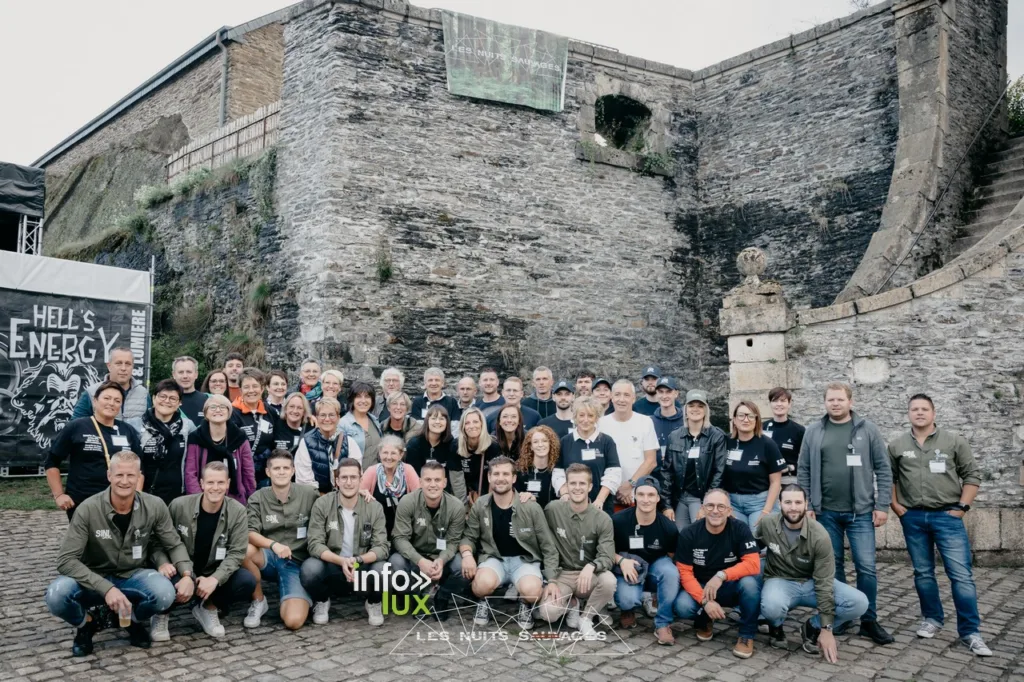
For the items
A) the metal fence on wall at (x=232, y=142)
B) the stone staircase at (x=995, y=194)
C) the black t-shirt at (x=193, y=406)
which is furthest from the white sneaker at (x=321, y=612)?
the stone staircase at (x=995, y=194)

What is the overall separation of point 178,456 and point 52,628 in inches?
50.7

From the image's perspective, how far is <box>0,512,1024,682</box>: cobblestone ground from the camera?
4402mm

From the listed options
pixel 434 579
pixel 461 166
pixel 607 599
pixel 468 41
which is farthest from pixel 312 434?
pixel 468 41

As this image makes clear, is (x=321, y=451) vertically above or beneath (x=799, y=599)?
above

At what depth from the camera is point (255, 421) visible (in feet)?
20.5

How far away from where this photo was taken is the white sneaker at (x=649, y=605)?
18.5 ft

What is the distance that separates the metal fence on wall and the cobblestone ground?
8.51m

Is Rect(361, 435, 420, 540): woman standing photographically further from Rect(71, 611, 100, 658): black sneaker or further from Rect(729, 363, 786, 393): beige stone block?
Rect(729, 363, 786, 393): beige stone block

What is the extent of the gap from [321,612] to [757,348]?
5398 millimetres

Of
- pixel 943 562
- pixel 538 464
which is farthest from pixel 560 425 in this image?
pixel 943 562

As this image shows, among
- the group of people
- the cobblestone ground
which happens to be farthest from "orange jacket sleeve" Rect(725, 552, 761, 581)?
the cobblestone ground

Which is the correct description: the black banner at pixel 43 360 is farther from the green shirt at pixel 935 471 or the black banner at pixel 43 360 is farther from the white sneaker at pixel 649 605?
the green shirt at pixel 935 471

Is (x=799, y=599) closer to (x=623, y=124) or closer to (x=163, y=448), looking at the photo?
(x=163, y=448)

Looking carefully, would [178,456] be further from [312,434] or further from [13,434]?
[13,434]
